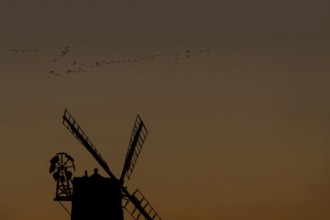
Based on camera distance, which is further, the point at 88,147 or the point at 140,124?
the point at 140,124

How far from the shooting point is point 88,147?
3203 centimetres

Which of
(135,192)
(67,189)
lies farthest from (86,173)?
(135,192)

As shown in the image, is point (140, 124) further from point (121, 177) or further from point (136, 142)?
point (121, 177)

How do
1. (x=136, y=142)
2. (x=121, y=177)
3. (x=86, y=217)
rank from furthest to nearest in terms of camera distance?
1. (x=136, y=142)
2. (x=121, y=177)
3. (x=86, y=217)

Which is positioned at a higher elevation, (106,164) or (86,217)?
(106,164)

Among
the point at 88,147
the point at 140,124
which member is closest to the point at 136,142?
the point at 140,124

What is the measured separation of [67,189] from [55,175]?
998 millimetres

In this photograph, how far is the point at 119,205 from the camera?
2973cm

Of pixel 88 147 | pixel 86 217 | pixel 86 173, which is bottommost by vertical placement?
pixel 86 217

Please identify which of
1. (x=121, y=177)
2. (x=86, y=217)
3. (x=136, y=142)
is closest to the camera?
(x=86, y=217)

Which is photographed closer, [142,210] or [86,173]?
[86,173]

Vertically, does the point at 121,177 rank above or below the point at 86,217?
above

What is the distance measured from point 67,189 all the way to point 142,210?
190 inches

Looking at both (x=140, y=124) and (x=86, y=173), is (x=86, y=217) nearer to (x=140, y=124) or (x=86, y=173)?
A: (x=86, y=173)
